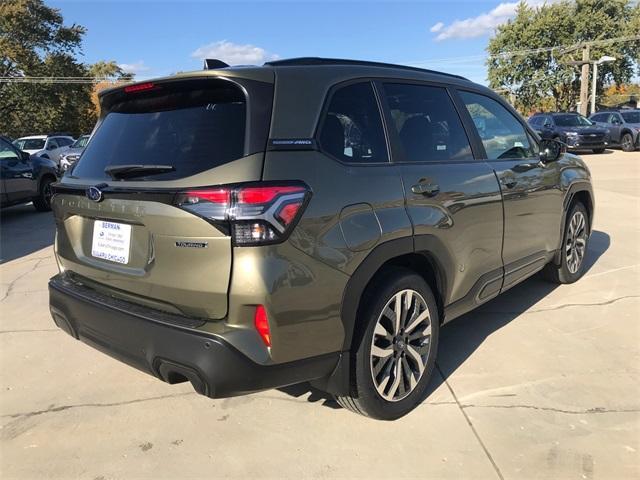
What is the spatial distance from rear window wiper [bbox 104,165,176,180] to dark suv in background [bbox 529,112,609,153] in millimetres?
21091

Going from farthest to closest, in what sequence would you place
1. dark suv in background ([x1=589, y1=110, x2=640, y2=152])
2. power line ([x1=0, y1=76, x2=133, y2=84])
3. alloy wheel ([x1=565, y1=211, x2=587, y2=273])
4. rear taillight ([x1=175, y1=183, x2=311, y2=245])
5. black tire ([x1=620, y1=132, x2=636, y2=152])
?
1. power line ([x1=0, y1=76, x2=133, y2=84])
2. black tire ([x1=620, y1=132, x2=636, y2=152])
3. dark suv in background ([x1=589, y1=110, x2=640, y2=152])
4. alloy wheel ([x1=565, y1=211, x2=587, y2=273])
5. rear taillight ([x1=175, y1=183, x2=311, y2=245])

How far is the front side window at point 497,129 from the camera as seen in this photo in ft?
12.1

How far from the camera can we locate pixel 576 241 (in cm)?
516

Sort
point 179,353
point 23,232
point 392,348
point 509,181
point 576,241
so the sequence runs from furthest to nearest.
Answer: point 23,232 → point 576,241 → point 509,181 → point 392,348 → point 179,353

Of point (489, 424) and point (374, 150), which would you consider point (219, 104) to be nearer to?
point (374, 150)

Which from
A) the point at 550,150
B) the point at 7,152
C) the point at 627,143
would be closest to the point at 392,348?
the point at 550,150

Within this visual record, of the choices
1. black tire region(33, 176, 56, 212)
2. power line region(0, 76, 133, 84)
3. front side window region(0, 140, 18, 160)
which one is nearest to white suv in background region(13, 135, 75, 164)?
black tire region(33, 176, 56, 212)

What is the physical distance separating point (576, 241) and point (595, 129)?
1907cm

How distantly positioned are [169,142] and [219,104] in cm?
31

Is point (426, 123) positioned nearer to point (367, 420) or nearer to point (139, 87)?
point (139, 87)

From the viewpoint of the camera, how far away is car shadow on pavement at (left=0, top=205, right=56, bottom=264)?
766 centimetres

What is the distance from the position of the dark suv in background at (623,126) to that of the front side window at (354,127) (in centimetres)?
2276

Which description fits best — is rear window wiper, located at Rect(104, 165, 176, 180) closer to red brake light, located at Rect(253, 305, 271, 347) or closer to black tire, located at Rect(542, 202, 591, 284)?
red brake light, located at Rect(253, 305, 271, 347)

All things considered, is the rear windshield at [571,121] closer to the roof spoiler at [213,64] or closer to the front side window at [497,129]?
the front side window at [497,129]
